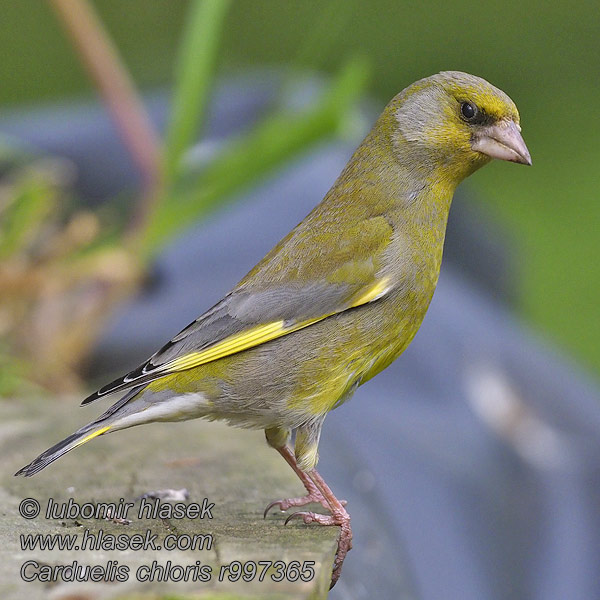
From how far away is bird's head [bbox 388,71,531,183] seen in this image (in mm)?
2539

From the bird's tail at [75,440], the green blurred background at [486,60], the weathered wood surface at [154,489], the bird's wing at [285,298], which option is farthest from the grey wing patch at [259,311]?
the green blurred background at [486,60]

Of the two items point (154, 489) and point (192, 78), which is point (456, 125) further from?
point (192, 78)

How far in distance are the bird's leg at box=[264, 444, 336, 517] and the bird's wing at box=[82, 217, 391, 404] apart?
0.29m

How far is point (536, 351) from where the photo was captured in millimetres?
4230

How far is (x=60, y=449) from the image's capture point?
2.20 m

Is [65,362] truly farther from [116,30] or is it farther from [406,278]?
[116,30]

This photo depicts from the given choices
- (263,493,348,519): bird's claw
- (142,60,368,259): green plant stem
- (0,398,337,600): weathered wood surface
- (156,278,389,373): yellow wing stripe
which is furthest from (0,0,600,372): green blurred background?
(263,493,348,519): bird's claw

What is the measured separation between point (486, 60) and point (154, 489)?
30.2 feet

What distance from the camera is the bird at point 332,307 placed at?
2.44m

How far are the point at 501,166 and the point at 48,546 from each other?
8399mm

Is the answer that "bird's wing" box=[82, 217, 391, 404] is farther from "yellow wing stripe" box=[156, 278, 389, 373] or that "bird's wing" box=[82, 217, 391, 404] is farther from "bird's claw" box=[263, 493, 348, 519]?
"bird's claw" box=[263, 493, 348, 519]

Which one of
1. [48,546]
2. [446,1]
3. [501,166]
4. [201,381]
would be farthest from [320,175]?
[446,1]

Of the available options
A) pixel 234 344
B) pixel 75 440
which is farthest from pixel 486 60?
pixel 75 440

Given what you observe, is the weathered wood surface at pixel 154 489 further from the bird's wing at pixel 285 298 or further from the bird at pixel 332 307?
the bird's wing at pixel 285 298
